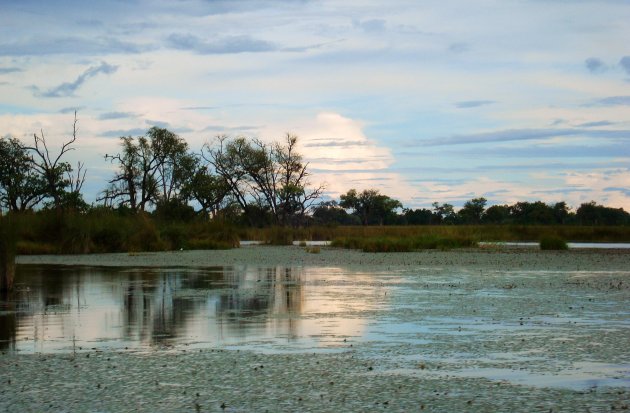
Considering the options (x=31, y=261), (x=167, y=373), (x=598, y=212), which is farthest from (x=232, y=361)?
(x=598, y=212)

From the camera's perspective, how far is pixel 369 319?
1415cm

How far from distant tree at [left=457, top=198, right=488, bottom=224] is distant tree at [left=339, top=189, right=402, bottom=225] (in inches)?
431

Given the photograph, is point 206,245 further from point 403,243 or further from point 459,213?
point 459,213

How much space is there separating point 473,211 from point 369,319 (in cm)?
10716

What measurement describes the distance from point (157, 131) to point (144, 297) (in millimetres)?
58827

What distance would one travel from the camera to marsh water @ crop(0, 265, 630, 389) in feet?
34.0

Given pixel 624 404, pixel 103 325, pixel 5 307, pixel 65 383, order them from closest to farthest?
pixel 624 404 → pixel 65 383 → pixel 103 325 → pixel 5 307

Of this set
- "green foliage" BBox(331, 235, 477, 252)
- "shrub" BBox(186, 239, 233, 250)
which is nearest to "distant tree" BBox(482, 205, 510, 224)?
"green foliage" BBox(331, 235, 477, 252)

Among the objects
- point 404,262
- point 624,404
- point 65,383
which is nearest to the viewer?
point 624,404

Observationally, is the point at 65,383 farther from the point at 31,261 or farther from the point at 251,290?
the point at 31,261

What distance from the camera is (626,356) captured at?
10391mm

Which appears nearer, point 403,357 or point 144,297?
point 403,357

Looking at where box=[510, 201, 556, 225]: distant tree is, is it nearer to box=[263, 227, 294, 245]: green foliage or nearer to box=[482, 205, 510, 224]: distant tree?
box=[482, 205, 510, 224]: distant tree

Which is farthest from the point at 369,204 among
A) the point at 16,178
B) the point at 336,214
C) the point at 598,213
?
the point at 16,178
